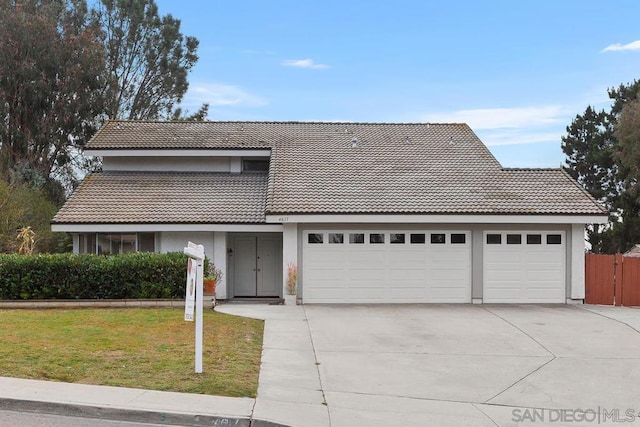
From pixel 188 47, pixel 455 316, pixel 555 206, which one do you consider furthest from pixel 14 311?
pixel 188 47

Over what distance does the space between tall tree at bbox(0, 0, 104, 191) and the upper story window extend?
14.2 metres

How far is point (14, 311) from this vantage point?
14.5 meters

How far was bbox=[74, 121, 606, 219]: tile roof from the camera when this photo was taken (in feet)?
55.9

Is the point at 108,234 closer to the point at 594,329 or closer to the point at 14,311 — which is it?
the point at 14,311

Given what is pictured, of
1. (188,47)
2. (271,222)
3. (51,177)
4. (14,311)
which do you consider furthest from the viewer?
(188,47)

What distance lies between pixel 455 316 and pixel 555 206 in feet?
16.8

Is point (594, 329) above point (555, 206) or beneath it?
beneath

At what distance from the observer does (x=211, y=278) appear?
16.1 metres

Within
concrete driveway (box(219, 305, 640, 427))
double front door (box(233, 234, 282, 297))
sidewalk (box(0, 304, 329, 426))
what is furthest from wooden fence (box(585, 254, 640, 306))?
sidewalk (box(0, 304, 329, 426))

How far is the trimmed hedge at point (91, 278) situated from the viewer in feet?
50.9

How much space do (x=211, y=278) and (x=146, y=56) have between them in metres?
29.4

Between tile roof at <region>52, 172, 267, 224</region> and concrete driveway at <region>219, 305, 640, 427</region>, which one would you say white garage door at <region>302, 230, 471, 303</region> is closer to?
concrete driveway at <region>219, 305, 640, 427</region>

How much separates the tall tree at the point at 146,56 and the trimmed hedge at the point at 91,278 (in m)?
24.7

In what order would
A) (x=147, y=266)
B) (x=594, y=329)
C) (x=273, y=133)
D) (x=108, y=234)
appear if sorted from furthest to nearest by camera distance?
(x=273, y=133), (x=108, y=234), (x=147, y=266), (x=594, y=329)
